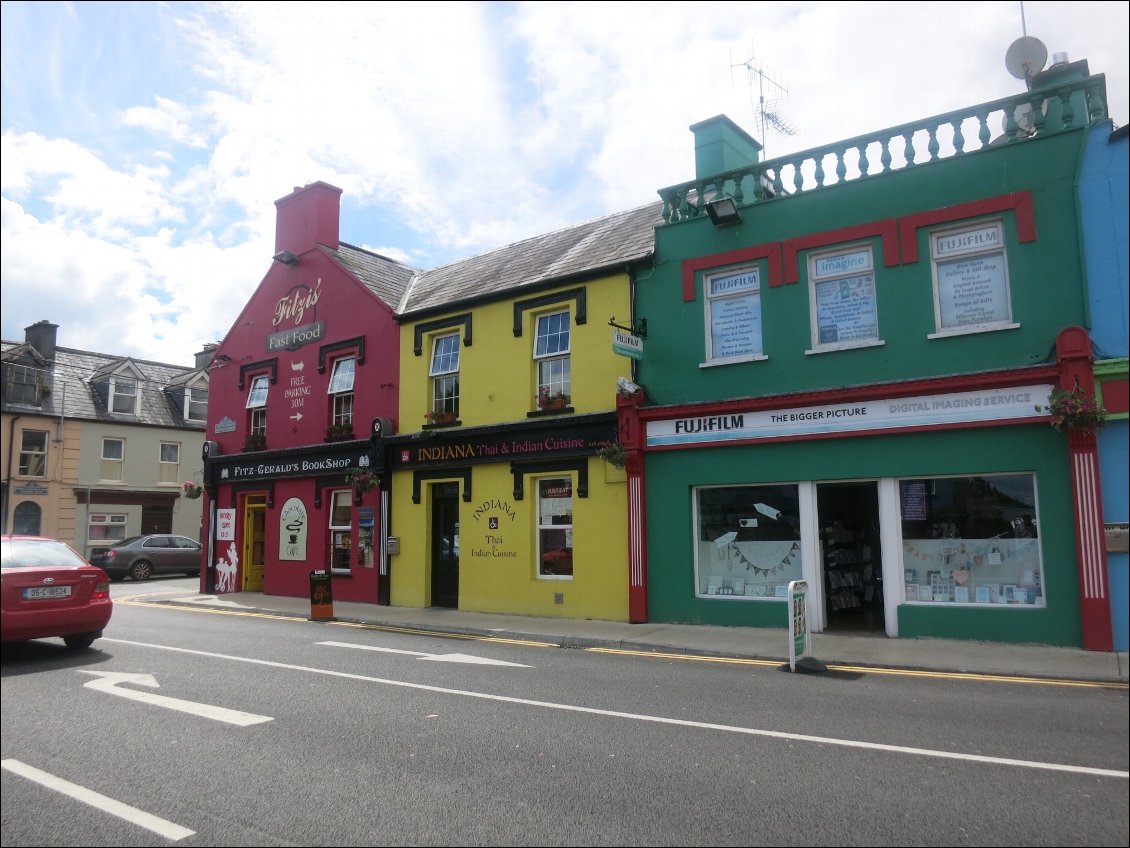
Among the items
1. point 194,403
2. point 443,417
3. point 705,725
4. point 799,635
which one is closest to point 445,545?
point 443,417

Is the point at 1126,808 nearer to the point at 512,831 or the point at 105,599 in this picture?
the point at 512,831

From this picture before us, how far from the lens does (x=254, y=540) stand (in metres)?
23.1

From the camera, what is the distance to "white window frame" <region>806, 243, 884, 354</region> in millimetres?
12531

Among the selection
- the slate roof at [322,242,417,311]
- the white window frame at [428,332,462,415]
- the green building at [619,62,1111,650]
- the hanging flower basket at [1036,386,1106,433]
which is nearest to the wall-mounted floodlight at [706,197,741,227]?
the green building at [619,62,1111,650]

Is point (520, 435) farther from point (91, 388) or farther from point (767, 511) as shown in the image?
point (91, 388)

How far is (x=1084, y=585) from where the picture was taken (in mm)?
9438

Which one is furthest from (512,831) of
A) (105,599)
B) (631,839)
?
(105,599)

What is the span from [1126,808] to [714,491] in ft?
34.3

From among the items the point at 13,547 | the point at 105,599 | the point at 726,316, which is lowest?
the point at 105,599

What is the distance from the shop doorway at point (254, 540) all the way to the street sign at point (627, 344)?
13252mm

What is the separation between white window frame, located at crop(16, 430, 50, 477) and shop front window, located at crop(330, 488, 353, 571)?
16.7 meters

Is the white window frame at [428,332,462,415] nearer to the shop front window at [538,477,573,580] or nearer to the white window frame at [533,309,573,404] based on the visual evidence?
the white window frame at [533,309,573,404]

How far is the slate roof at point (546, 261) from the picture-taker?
15.9 meters

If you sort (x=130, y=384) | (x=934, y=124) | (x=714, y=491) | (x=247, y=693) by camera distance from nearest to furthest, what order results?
1. (x=130, y=384)
2. (x=247, y=693)
3. (x=934, y=124)
4. (x=714, y=491)
